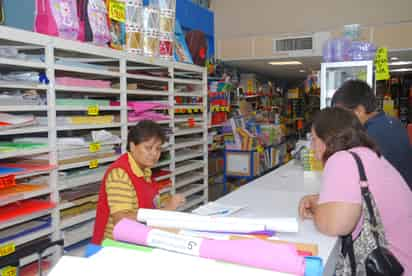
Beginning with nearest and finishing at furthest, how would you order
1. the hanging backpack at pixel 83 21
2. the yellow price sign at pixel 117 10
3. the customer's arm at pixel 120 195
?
the customer's arm at pixel 120 195 → the hanging backpack at pixel 83 21 → the yellow price sign at pixel 117 10

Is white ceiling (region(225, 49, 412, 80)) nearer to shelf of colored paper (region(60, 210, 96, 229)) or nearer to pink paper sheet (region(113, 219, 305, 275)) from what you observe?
shelf of colored paper (region(60, 210, 96, 229))

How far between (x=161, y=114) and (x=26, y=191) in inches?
60.8

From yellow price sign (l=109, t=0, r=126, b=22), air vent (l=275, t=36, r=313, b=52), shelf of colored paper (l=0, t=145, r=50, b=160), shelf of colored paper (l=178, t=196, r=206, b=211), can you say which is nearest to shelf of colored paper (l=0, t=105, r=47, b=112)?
shelf of colored paper (l=0, t=145, r=50, b=160)

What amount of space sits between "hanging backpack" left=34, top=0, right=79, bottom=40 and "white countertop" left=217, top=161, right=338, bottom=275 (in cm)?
150

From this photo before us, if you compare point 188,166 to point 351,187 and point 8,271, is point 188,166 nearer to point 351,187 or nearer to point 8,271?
point 8,271

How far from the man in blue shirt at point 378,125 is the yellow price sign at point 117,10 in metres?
1.80

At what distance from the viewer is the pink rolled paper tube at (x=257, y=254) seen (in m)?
0.72

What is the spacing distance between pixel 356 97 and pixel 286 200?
87cm

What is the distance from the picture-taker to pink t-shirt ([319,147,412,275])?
4.71ft

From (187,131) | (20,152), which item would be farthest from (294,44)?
(20,152)

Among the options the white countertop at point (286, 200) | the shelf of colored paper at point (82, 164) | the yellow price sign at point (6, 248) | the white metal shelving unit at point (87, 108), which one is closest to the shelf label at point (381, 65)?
the white countertop at point (286, 200)

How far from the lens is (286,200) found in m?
2.20

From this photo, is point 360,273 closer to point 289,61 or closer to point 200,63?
point 200,63

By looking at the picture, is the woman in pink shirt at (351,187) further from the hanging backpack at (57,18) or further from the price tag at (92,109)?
the hanging backpack at (57,18)
